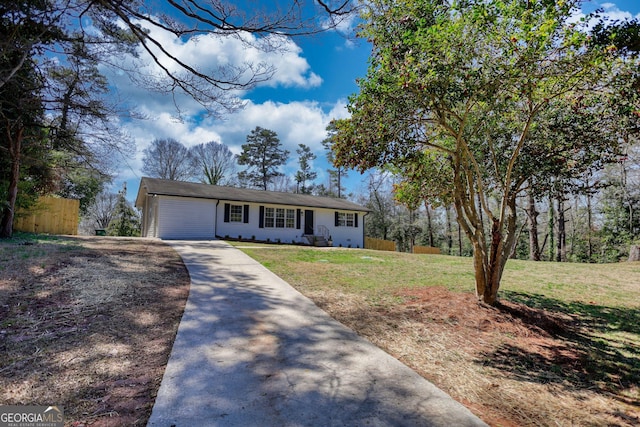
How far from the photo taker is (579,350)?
3.72m

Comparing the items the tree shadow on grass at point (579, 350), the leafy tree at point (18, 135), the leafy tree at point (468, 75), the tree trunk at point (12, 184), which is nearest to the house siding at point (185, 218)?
the leafy tree at point (18, 135)

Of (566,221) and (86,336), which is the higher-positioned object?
(566,221)

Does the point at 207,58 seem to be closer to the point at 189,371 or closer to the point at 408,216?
the point at 189,371

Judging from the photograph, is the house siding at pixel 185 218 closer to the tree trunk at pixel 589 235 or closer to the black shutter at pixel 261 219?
the black shutter at pixel 261 219

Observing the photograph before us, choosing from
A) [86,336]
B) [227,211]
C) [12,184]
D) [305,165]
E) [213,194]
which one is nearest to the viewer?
[86,336]

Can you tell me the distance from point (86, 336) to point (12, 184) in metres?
11.0

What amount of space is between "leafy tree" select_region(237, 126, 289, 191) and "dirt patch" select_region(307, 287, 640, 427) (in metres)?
30.6

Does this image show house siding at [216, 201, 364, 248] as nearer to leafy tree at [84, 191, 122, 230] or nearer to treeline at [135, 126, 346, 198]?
treeline at [135, 126, 346, 198]

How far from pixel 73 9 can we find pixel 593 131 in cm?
1002

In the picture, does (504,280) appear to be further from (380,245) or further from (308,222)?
(380,245)

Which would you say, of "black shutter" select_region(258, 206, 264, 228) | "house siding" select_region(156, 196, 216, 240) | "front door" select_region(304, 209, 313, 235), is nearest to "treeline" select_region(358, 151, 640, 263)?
"front door" select_region(304, 209, 313, 235)

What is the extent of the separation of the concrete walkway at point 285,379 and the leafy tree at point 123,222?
25.5 metres

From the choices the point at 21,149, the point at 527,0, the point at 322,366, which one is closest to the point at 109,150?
the point at 21,149

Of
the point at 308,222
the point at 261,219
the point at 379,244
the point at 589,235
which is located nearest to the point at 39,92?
the point at 261,219
